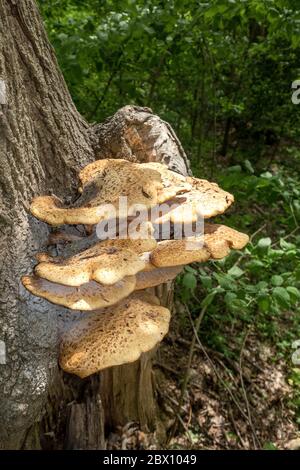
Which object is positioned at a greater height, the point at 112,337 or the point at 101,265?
the point at 101,265

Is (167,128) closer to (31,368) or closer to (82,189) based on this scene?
(82,189)

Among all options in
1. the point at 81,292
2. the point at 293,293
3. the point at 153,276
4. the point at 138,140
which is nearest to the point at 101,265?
the point at 81,292

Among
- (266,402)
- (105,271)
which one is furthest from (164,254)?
(266,402)

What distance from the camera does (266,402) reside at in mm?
4543

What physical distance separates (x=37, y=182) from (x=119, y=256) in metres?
0.69

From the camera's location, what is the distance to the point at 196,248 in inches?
75.6

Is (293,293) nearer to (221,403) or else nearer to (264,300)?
(264,300)

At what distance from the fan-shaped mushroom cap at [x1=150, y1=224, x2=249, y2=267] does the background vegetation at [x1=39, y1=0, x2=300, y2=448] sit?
3.22 feet

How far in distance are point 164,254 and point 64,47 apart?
104 inches

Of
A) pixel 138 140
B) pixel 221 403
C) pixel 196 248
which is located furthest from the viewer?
pixel 221 403

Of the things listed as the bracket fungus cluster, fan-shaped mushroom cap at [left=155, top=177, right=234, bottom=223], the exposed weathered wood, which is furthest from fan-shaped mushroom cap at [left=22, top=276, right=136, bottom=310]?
the exposed weathered wood

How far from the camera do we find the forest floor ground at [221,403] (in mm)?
4031

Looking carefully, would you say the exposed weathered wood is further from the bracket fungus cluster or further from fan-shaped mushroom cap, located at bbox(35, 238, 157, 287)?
fan-shaped mushroom cap, located at bbox(35, 238, 157, 287)

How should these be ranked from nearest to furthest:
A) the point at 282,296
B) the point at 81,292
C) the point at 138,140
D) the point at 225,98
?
the point at 81,292, the point at 138,140, the point at 282,296, the point at 225,98
